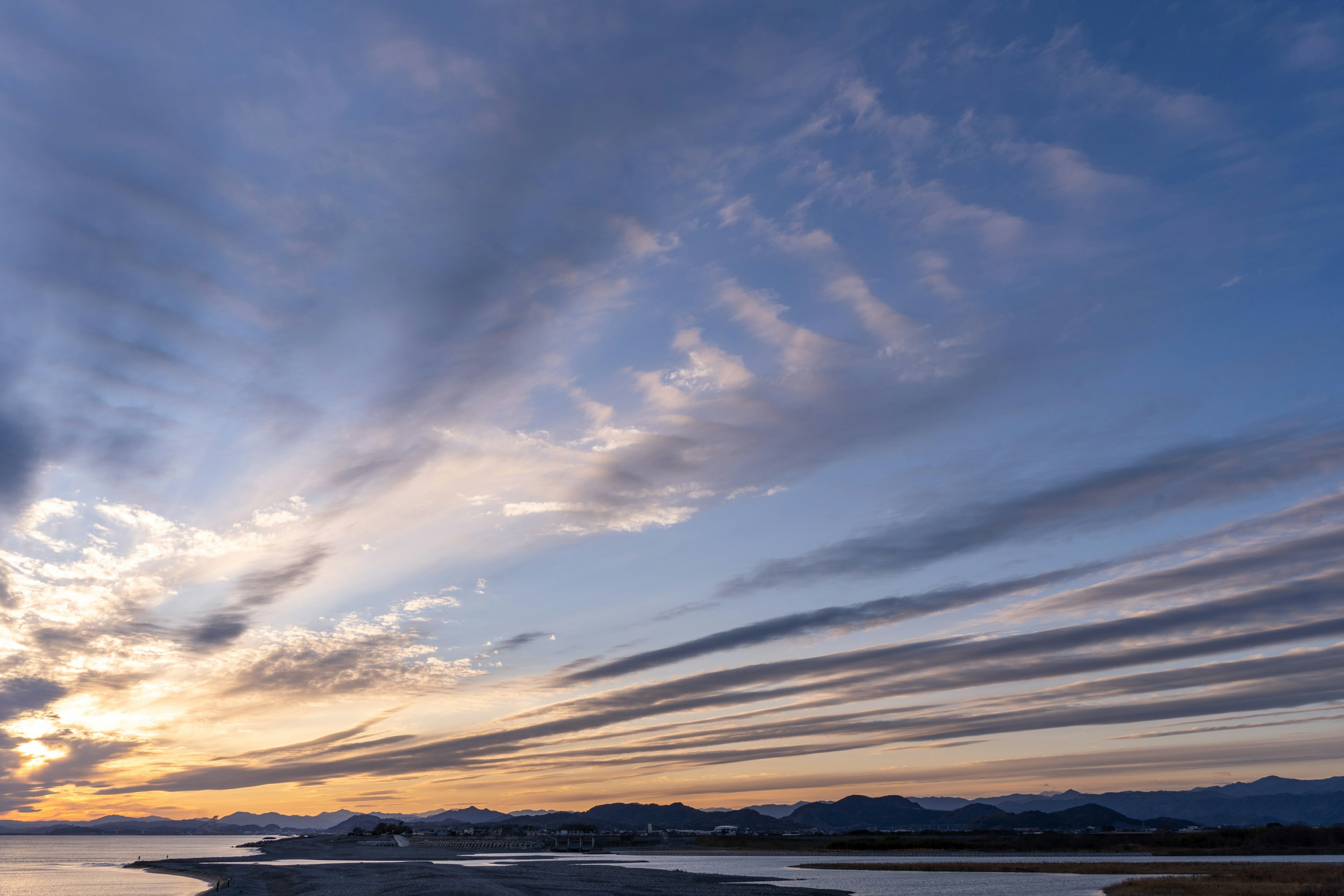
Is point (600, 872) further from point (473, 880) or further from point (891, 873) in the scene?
point (891, 873)

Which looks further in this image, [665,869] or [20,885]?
[665,869]

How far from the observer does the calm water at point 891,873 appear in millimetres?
85875

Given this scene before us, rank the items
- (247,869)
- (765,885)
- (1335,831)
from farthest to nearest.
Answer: (1335,831), (247,869), (765,885)

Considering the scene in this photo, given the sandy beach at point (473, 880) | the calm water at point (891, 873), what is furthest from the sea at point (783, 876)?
the sandy beach at point (473, 880)

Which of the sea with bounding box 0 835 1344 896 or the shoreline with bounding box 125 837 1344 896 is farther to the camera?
the sea with bounding box 0 835 1344 896

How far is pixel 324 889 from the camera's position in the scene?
88.6m

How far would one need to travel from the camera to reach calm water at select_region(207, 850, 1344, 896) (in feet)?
282

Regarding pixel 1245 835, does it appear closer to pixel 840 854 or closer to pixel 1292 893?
pixel 840 854

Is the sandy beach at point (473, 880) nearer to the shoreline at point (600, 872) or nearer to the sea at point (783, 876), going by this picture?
the shoreline at point (600, 872)

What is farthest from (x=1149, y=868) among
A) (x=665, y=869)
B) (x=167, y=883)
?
(x=167, y=883)

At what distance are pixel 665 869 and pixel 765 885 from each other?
44.7 meters

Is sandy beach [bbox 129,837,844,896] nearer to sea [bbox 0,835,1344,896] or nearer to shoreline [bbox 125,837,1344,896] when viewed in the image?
shoreline [bbox 125,837,1344,896]

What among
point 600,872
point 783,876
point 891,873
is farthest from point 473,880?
point 891,873

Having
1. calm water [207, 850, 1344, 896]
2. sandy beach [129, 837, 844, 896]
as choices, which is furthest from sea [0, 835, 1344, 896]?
sandy beach [129, 837, 844, 896]
